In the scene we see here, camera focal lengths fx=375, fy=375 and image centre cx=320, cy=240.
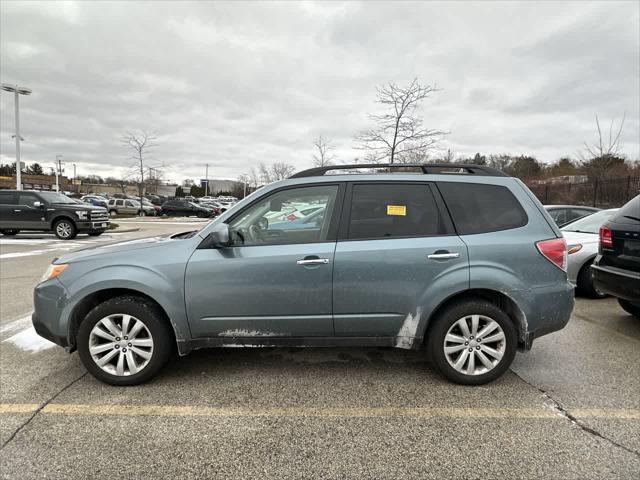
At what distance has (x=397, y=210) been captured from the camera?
319 cm

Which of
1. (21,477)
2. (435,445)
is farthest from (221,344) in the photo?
(435,445)

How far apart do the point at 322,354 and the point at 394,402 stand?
104 cm

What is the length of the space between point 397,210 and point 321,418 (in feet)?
5.70

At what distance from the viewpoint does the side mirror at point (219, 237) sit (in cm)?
296

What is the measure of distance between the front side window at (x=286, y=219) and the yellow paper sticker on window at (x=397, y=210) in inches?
18.9

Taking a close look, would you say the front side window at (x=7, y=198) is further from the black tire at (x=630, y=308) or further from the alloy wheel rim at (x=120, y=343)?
the black tire at (x=630, y=308)

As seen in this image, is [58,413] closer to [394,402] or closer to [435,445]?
[394,402]

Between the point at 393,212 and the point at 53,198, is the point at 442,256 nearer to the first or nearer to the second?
the point at 393,212

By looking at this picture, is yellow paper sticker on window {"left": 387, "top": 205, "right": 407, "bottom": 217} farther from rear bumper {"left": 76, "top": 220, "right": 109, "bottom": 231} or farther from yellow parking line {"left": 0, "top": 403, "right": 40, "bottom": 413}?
rear bumper {"left": 76, "top": 220, "right": 109, "bottom": 231}

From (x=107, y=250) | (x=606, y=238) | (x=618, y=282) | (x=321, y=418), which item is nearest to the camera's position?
(x=321, y=418)

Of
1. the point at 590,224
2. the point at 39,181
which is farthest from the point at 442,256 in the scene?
the point at 39,181

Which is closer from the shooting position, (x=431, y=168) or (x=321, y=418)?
(x=321, y=418)

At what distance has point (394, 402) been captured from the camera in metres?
2.91

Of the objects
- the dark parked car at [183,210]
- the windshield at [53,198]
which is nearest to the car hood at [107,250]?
the windshield at [53,198]
